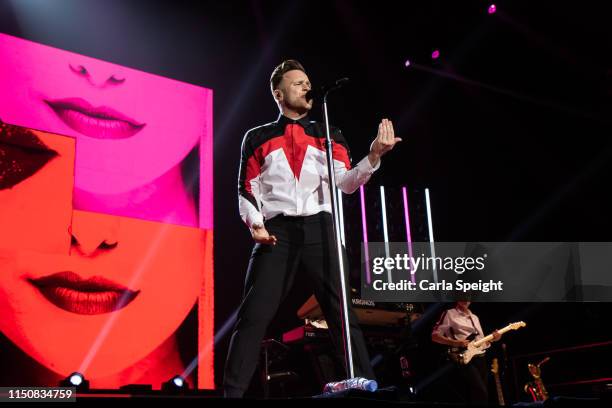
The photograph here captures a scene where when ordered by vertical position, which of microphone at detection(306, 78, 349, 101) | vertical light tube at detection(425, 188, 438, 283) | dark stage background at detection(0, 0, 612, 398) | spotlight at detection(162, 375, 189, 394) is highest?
dark stage background at detection(0, 0, 612, 398)

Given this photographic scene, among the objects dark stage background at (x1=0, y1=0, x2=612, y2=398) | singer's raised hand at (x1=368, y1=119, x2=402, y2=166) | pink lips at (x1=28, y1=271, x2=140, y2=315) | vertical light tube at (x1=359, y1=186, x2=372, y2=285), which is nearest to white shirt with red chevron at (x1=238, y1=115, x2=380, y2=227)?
singer's raised hand at (x1=368, y1=119, x2=402, y2=166)

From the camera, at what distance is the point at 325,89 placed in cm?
262

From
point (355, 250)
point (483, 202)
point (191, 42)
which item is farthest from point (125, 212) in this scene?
point (483, 202)

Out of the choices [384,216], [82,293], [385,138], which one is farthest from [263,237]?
[384,216]

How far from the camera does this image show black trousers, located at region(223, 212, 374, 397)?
2.53 m

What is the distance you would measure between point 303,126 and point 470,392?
370 centimetres

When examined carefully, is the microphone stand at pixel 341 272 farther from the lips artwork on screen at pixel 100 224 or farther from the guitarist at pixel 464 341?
the guitarist at pixel 464 341

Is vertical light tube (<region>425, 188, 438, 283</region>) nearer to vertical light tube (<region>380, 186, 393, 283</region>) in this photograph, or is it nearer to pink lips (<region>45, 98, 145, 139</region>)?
vertical light tube (<region>380, 186, 393, 283</region>)

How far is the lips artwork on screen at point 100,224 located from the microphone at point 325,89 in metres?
2.79

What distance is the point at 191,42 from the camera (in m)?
6.01

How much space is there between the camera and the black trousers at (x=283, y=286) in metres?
2.53

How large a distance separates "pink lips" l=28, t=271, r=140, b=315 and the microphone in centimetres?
281

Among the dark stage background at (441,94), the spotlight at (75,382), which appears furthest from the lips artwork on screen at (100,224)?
the spotlight at (75,382)

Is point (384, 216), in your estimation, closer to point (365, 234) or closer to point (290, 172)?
point (365, 234)
